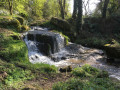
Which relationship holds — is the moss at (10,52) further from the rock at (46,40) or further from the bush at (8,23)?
the rock at (46,40)

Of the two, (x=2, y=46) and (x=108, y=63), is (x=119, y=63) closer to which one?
(x=108, y=63)

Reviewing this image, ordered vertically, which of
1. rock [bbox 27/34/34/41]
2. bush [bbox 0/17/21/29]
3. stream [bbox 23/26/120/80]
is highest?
bush [bbox 0/17/21/29]

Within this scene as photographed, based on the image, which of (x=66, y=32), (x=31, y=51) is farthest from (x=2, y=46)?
(x=66, y=32)

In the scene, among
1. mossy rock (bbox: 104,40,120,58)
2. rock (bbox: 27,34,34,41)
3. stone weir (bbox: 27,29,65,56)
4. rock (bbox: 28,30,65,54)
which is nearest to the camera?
mossy rock (bbox: 104,40,120,58)

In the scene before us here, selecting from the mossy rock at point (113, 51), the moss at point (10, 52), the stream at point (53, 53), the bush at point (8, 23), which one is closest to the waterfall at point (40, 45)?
the stream at point (53, 53)

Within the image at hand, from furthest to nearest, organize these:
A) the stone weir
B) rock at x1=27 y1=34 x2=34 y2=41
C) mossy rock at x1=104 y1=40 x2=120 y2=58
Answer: rock at x1=27 y1=34 x2=34 y2=41 → the stone weir → mossy rock at x1=104 y1=40 x2=120 y2=58

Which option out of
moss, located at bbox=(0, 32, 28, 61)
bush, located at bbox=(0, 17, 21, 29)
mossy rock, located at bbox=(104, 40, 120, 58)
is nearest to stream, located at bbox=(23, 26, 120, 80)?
mossy rock, located at bbox=(104, 40, 120, 58)

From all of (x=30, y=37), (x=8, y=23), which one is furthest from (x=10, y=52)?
(x=30, y=37)

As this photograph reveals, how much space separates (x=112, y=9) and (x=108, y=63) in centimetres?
1469

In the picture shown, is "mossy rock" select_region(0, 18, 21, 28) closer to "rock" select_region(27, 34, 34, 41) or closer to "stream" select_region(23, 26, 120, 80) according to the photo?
"stream" select_region(23, 26, 120, 80)

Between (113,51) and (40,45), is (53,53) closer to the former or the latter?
(40,45)

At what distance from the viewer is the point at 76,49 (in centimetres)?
1357

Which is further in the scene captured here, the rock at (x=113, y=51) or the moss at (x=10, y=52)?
the rock at (x=113, y=51)

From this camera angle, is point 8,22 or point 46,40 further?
point 46,40
